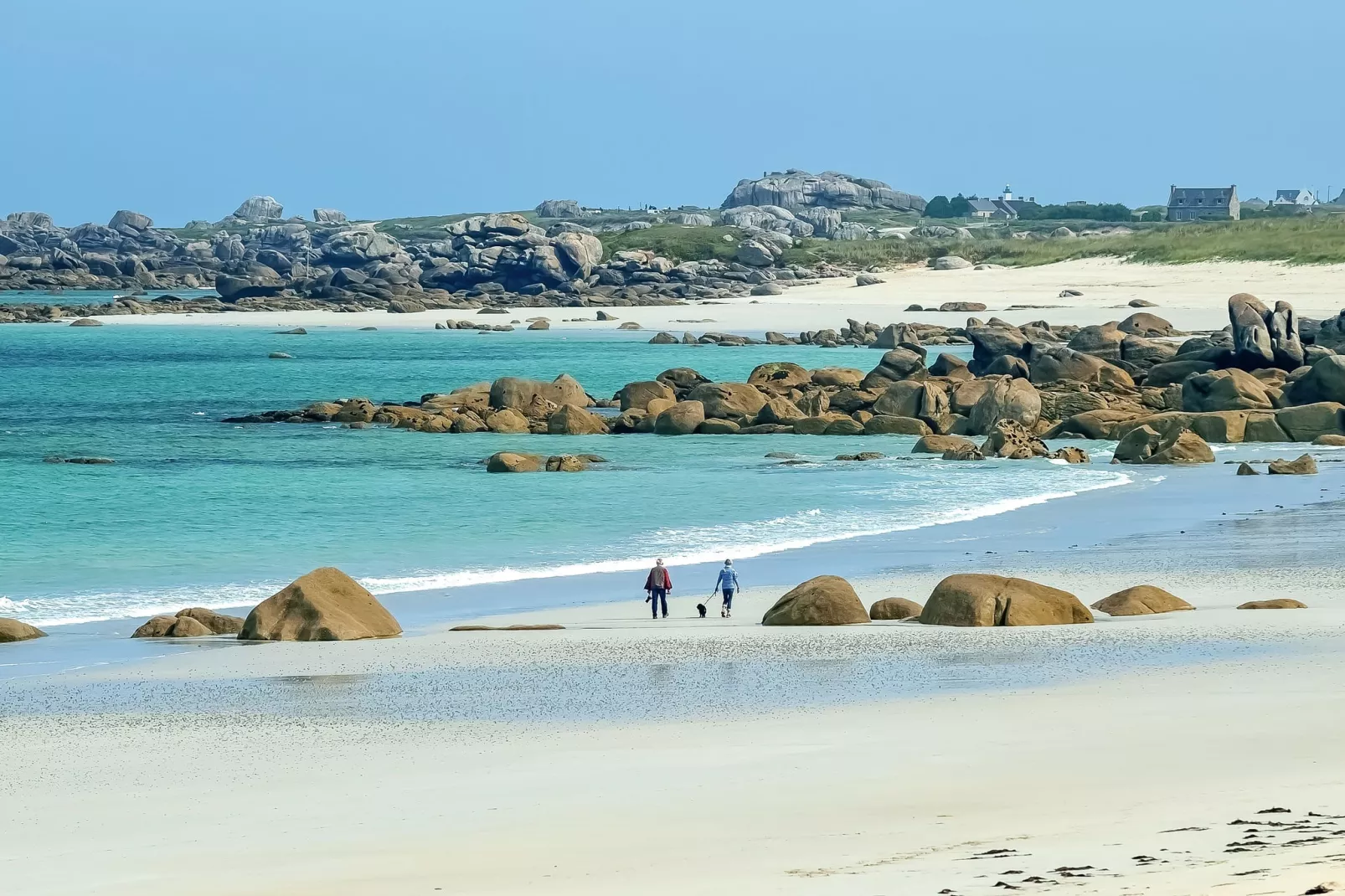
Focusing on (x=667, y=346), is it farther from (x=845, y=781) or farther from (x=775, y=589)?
(x=845, y=781)

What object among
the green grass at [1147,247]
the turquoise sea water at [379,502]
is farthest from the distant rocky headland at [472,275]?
the turquoise sea water at [379,502]

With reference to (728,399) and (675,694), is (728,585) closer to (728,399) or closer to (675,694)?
(675,694)

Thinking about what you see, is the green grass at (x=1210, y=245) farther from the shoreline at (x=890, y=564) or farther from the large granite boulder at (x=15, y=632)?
the large granite boulder at (x=15, y=632)

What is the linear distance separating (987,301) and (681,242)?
42.6m

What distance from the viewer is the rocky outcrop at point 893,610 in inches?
706

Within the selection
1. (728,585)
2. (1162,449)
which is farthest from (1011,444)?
(728,585)

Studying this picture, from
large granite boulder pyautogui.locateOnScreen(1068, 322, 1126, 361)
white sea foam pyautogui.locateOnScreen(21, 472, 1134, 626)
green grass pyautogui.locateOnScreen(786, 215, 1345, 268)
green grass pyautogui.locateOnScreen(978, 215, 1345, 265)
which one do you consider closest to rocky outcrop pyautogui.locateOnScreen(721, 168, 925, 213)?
green grass pyautogui.locateOnScreen(786, 215, 1345, 268)

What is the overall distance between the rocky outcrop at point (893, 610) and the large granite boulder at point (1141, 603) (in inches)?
77.0

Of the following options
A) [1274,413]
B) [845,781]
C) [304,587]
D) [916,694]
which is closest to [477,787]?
[845,781]

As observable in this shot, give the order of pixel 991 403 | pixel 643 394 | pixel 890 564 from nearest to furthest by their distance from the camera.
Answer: pixel 890 564 < pixel 991 403 < pixel 643 394

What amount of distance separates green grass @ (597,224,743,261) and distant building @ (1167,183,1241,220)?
52.9 meters

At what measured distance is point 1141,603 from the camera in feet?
58.5

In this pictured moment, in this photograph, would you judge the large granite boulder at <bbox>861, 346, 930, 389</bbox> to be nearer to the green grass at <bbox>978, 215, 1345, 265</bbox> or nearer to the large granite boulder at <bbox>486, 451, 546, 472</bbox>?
the large granite boulder at <bbox>486, 451, 546, 472</bbox>

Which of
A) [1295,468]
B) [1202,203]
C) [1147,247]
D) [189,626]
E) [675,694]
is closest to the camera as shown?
[675,694]
